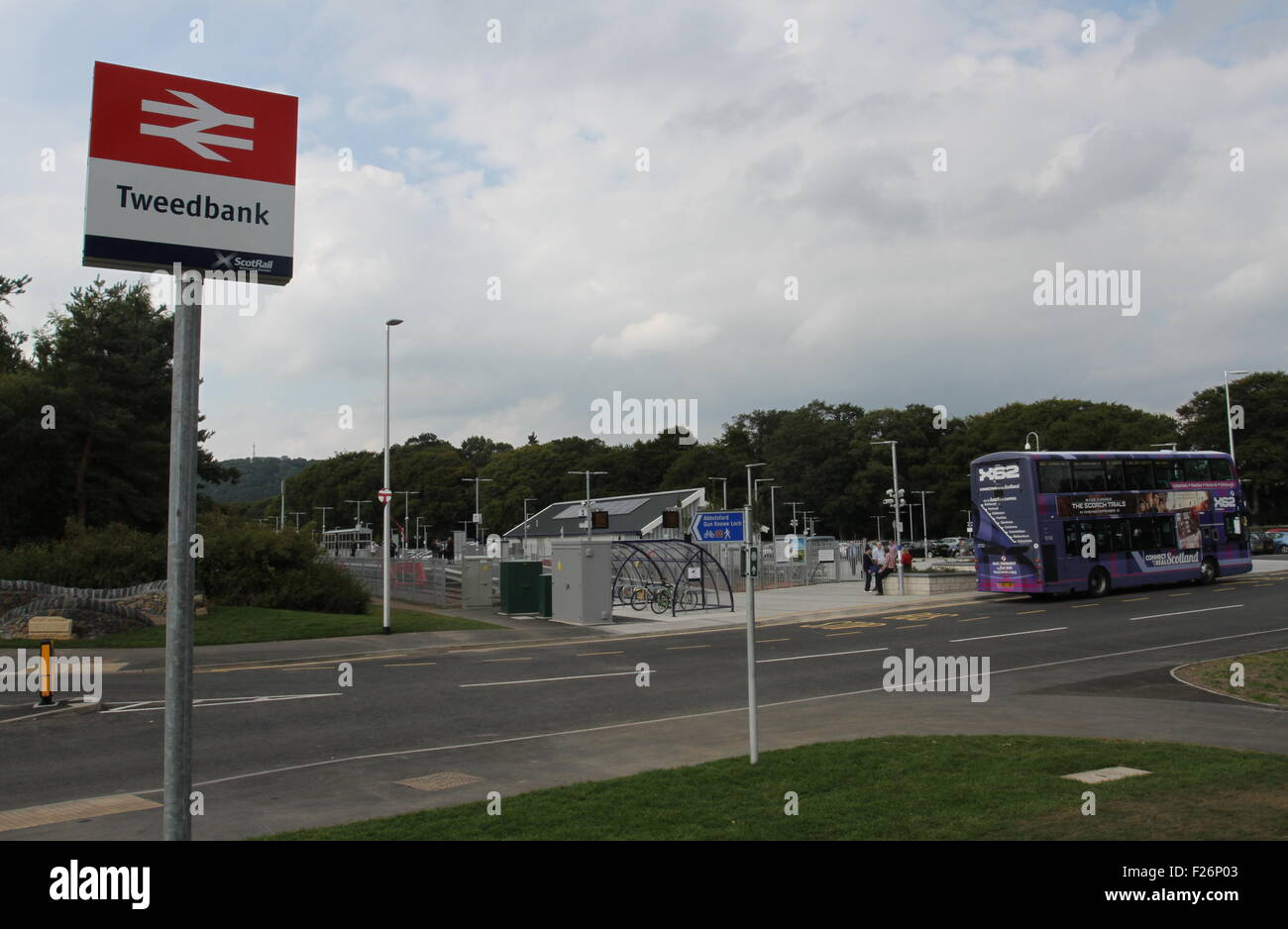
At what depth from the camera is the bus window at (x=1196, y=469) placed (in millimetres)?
34700

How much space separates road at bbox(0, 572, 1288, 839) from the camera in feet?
29.8

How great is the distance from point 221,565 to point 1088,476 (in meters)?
26.3

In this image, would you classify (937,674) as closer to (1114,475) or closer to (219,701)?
(219,701)

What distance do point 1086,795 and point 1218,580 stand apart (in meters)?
34.6

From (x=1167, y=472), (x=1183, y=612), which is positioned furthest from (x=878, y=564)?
(x=1183, y=612)

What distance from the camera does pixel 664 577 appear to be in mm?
34594

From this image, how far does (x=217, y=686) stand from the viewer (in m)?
16.1

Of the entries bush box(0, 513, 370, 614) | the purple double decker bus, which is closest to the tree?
bush box(0, 513, 370, 614)

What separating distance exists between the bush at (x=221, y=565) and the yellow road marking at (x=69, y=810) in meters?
17.4

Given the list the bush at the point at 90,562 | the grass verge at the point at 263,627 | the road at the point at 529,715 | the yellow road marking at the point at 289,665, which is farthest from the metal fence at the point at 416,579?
the yellow road marking at the point at 289,665

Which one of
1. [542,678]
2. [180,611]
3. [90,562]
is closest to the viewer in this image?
[180,611]

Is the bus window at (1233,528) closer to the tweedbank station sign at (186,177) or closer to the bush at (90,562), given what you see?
the bush at (90,562)

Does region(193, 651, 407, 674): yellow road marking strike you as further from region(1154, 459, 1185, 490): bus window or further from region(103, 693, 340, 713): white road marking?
region(1154, 459, 1185, 490): bus window

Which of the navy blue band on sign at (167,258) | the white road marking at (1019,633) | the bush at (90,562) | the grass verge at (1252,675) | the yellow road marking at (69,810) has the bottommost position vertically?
the white road marking at (1019,633)
